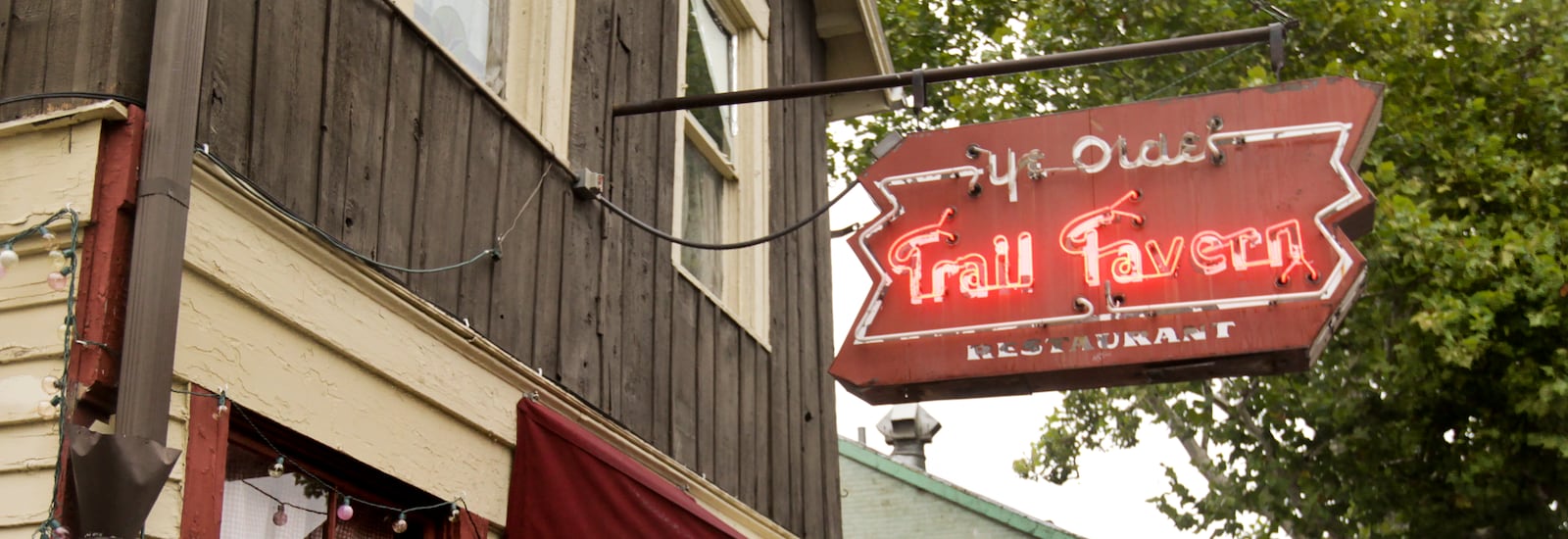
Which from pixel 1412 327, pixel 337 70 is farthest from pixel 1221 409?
pixel 337 70

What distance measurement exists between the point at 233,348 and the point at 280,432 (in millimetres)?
352

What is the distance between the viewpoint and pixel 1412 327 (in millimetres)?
14016

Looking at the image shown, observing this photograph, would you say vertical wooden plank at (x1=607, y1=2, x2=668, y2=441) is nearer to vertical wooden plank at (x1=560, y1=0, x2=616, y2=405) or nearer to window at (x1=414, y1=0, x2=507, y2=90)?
vertical wooden plank at (x1=560, y1=0, x2=616, y2=405)

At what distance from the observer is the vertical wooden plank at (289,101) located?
4664mm

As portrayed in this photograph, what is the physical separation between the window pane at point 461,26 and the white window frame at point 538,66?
72 millimetres

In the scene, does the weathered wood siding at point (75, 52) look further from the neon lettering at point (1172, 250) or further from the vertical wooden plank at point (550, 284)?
the neon lettering at point (1172, 250)

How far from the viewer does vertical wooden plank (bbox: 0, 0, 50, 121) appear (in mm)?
4273

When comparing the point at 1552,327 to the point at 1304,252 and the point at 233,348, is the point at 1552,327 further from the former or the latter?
the point at 233,348

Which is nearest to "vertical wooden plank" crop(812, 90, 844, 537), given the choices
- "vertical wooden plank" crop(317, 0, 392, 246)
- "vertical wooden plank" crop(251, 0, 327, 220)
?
"vertical wooden plank" crop(317, 0, 392, 246)

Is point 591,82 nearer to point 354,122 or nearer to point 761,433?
point 354,122

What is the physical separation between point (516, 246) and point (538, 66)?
85cm

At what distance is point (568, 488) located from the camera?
5949mm

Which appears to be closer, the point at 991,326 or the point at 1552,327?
the point at 991,326

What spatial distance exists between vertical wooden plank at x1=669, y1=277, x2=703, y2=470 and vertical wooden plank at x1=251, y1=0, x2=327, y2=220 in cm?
282
